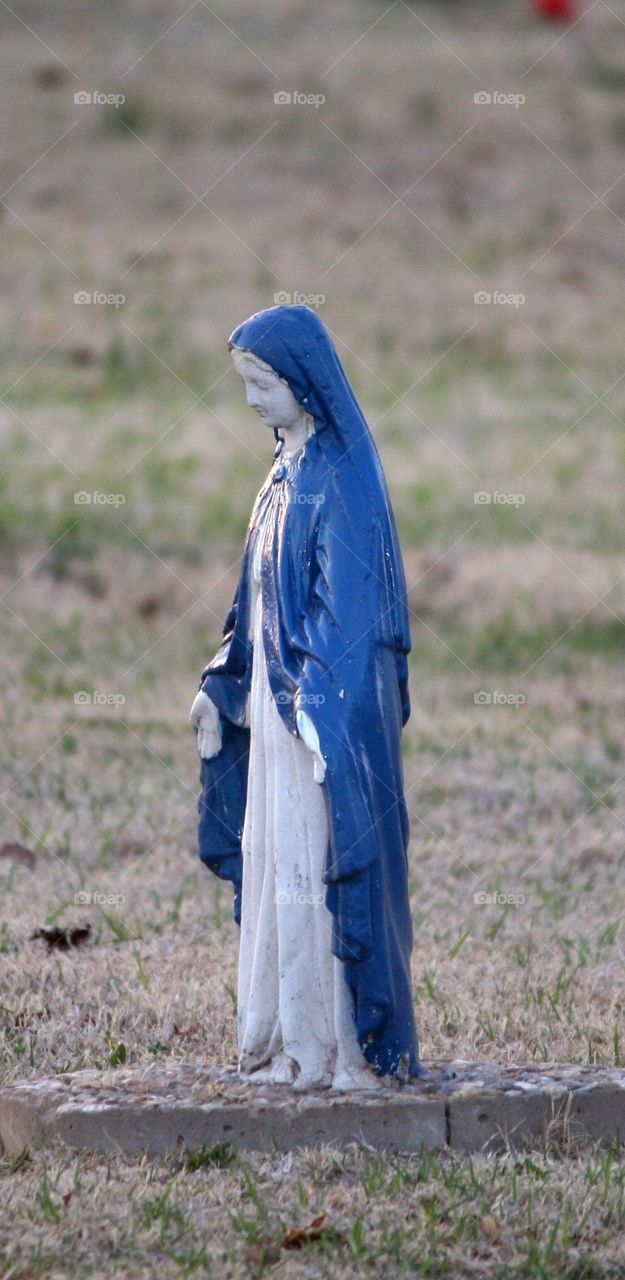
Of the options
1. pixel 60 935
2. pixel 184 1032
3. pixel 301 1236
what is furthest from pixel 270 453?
pixel 301 1236

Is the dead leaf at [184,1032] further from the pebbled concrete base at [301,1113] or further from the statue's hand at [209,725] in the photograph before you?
the statue's hand at [209,725]

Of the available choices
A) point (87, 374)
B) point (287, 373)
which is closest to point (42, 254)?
point (87, 374)

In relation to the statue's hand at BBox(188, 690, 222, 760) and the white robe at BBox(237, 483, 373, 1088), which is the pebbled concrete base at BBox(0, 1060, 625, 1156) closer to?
the white robe at BBox(237, 483, 373, 1088)

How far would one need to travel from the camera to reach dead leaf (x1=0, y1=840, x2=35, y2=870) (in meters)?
8.28

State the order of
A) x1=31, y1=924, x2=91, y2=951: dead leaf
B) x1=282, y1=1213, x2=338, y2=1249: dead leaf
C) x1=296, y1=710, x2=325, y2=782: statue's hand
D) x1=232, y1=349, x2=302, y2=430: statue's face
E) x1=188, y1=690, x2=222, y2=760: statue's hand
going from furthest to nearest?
x1=31, y1=924, x2=91, y2=951: dead leaf, x1=188, y1=690, x2=222, y2=760: statue's hand, x1=232, y1=349, x2=302, y2=430: statue's face, x1=296, y1=710, x2=325, y2=782: statue's hand, x1=282, y1=1213, x2=338, y2=1249: dead leaf

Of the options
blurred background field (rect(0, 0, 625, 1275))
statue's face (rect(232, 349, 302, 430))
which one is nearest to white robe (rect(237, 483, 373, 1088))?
statue's face (rect(232, 349, 302, 430))

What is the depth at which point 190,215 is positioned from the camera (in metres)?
21.3

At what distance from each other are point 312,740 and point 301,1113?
957 mm

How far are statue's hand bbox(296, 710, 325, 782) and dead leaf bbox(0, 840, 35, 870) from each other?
11.4 ft

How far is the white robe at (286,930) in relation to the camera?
5.11m

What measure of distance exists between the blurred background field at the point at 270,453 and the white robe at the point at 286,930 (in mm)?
664

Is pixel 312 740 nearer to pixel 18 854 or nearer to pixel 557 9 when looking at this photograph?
pixel 18 854

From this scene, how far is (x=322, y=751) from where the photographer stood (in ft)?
16.4

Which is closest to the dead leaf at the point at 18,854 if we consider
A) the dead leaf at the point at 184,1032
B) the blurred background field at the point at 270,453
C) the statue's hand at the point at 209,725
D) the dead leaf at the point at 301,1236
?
the blurred background field at the point at 270,453
